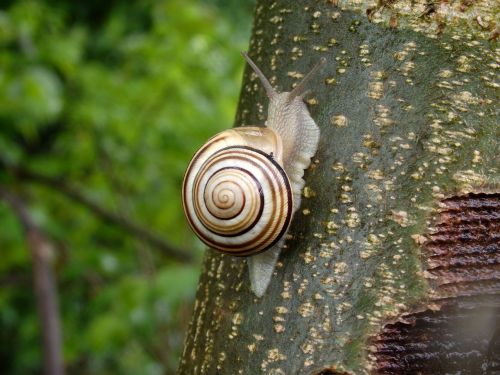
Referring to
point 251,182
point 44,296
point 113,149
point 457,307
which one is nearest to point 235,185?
point 251,182

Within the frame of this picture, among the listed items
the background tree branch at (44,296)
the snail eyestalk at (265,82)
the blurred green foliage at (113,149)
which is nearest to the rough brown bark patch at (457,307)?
the snail eyestalk at (265,82)

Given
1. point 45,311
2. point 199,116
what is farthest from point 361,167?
point 199,116

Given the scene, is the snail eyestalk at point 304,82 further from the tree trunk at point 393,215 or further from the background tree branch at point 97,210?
the background tree branch at point 97,210

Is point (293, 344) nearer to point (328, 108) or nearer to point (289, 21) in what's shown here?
point (328, 108)

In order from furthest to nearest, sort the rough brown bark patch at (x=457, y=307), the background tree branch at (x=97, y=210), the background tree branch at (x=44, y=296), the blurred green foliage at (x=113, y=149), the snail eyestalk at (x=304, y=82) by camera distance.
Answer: the background tree branch at (x=97, y=210) < the blurred green foliage at (x=113, y=149) < the background tree branch at (x=44, y=296) < the snail eyestalk at (x=304, y=82) < the rough brown bark patch at (x=457, y=307)

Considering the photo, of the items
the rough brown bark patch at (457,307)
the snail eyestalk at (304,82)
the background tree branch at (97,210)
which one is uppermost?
the background tree branch at (97,210)

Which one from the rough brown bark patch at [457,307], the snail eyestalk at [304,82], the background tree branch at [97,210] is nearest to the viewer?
the rough brown bark patch at [457,307]

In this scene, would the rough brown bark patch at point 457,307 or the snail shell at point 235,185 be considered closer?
the rough brown bark patch at point 457,307
